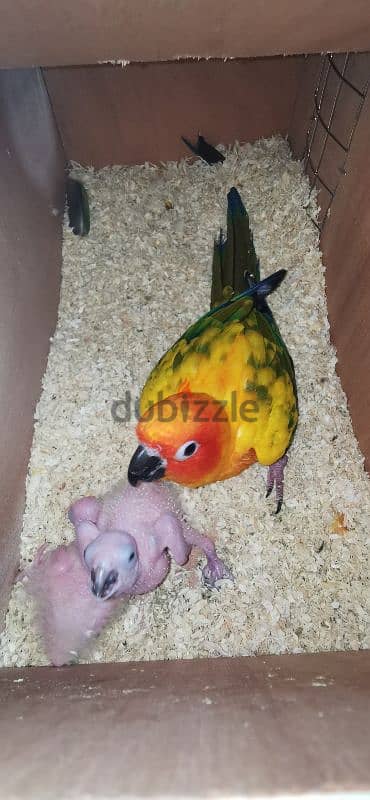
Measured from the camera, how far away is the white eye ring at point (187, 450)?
1.21 metres

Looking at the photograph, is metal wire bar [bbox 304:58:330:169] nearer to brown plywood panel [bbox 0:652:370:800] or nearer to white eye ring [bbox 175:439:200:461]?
white eye ring [bbox 175:439:200:461]

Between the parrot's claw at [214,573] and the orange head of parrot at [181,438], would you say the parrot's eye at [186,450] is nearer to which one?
the orange head of parrot at [181,438]

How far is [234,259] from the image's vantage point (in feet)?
5.79

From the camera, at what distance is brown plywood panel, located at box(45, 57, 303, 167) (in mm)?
2008

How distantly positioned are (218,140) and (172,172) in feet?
0.76

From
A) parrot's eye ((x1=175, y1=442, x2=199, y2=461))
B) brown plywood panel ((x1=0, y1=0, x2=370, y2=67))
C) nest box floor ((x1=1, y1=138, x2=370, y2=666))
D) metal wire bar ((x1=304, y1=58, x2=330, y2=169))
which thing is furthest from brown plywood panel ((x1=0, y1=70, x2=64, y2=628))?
metal wire bar ((x1=304, y1=58, x2=330, y2=169))

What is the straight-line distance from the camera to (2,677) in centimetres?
116

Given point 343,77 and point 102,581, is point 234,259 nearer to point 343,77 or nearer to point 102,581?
point 343,77

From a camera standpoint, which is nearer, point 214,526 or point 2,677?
point 2,677

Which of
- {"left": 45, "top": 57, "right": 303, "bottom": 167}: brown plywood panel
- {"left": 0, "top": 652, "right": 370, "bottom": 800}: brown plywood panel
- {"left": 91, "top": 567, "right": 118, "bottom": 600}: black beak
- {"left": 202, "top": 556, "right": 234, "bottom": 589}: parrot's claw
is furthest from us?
{"left": 45, "top": 57, "right": 303, "bottom": 167}: brown plywood panel

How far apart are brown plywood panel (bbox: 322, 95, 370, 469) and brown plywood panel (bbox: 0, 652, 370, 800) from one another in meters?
0.81

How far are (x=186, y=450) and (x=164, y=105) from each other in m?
1.56

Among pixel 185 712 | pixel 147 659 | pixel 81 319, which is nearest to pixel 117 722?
pixel 185 712

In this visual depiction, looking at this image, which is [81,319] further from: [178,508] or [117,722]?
[117,722]
